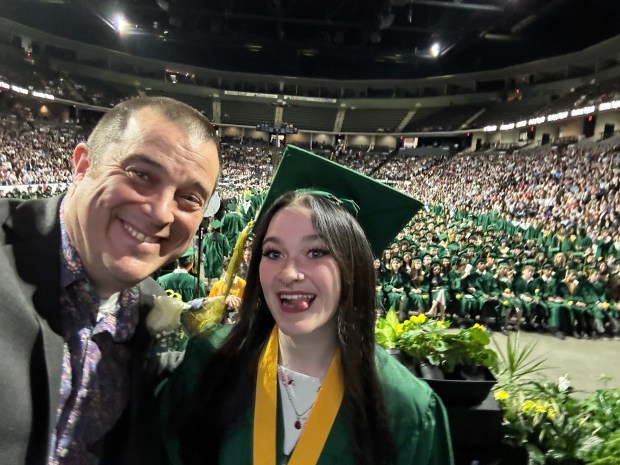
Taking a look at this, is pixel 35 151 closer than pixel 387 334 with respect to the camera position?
No

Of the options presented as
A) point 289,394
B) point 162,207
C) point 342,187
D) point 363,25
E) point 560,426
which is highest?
point 363,25

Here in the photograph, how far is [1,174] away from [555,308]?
18.5m

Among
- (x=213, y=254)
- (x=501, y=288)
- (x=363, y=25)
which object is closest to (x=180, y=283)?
(x=213, y=254)

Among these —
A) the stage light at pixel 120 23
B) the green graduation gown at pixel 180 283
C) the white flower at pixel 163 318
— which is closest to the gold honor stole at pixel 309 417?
the white flower at pixel 163 318

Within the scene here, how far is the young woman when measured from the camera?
125 cm

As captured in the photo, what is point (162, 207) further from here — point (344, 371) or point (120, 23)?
point (120, 23)

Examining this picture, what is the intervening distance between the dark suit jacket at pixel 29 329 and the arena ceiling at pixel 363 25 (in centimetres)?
2268

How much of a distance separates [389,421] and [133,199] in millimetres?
938

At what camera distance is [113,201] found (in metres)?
1.11

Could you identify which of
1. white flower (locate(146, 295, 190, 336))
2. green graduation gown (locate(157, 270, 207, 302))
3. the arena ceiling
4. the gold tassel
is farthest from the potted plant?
the arena ceiling


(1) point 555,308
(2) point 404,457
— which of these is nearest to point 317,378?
(2) point 404,457

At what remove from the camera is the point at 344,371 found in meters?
1.33

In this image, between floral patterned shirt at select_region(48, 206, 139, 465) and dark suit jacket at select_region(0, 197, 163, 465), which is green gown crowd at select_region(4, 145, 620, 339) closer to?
floral patterned shirt at select_region(48, 206, 139, 465)

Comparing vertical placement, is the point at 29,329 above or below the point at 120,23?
below
